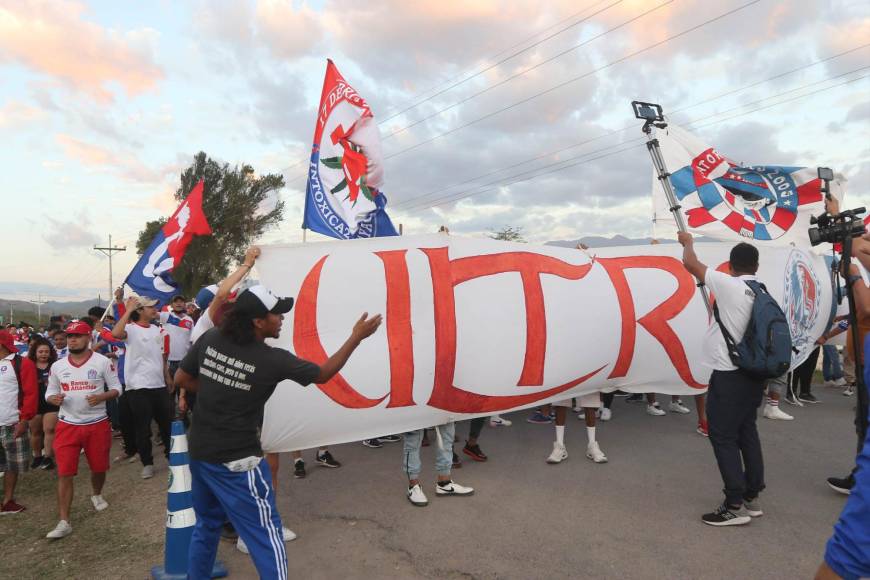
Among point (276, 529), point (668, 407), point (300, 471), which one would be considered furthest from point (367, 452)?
point (668, 407)

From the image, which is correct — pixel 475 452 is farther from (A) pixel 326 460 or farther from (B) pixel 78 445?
(B) pixel 78 445

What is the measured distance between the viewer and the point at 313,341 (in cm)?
450

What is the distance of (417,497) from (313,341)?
5.33ft

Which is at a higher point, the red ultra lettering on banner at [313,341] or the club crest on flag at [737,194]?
the club crest on flag at [737,194]

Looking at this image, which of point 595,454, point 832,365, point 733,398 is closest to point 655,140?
point 733,398

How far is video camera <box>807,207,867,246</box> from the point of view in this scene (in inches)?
143

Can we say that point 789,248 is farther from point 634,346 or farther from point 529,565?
point 529,565

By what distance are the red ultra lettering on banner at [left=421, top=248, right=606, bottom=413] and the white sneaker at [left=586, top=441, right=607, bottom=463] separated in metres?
0.67

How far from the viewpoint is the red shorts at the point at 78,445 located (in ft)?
14.5

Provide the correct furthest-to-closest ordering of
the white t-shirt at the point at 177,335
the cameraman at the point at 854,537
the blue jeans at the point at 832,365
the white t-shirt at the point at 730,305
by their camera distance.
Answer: the blue jeans at the point at 832,365, the white t-shirt at the point at 177,335, the white t-shirt at the point at 730,305, the cameraman at the point at 854,537

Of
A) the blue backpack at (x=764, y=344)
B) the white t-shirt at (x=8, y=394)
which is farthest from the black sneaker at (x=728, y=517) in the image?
the white t-shirt at (x=8, y=394)

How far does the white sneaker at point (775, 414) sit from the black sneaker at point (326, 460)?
5763mm

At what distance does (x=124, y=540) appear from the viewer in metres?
4.14

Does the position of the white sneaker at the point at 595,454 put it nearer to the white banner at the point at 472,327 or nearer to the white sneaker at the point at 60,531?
the white banner at the point at 472,327
